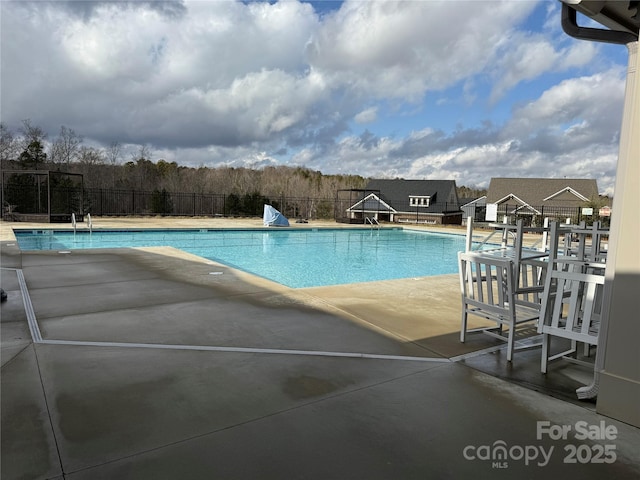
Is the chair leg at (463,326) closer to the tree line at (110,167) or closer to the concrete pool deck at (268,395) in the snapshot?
the concrete pool deck at (268,395)

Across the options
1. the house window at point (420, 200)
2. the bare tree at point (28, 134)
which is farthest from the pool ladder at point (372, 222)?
the bare tree at point (28, 134)

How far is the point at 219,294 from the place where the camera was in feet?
16.3

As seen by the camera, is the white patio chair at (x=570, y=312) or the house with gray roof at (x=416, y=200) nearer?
the white patio chair at (x=570, y=312)

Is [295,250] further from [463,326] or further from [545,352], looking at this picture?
[545,352]

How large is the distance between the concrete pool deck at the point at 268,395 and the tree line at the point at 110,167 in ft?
72.8

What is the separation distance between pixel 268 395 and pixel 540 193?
40111mm

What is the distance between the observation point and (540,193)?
3656cm

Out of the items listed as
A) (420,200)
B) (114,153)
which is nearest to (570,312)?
(114,153)

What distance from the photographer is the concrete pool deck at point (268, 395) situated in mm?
1729

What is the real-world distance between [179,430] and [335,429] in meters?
0.76

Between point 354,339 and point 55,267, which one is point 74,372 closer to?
point 354,339

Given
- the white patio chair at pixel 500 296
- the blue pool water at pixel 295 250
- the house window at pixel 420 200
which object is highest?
the house window at pixel 420 200

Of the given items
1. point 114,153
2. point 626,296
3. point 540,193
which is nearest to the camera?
point 626,296

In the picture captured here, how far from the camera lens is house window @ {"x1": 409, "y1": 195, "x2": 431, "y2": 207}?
124 ft
